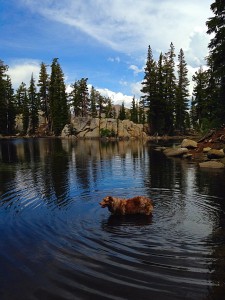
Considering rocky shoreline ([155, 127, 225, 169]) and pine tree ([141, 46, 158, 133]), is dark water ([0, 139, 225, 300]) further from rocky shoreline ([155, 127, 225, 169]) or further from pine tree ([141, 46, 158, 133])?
pine tree ([141, 46, 158, 133])

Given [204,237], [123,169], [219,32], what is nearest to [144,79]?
[219,32]

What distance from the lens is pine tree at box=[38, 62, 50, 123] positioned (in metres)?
101

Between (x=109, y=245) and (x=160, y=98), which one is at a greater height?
(x=160, y=98)

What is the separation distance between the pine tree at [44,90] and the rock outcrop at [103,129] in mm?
14636

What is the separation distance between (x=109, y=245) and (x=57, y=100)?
90.5 metres

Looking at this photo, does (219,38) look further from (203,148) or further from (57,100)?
(57,100)

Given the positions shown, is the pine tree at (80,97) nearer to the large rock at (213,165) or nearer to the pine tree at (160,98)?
the pine tree at (160,98)

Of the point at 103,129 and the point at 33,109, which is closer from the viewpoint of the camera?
the point at 103,129

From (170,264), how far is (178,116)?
8645 cm

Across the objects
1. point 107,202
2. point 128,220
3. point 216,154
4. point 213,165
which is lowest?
point 128,220

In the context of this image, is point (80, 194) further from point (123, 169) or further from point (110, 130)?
point (110, 130)

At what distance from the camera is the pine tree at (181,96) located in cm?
8988

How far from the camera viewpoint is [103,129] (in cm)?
8944

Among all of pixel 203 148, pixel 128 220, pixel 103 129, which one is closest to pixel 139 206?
pixel 128 220
